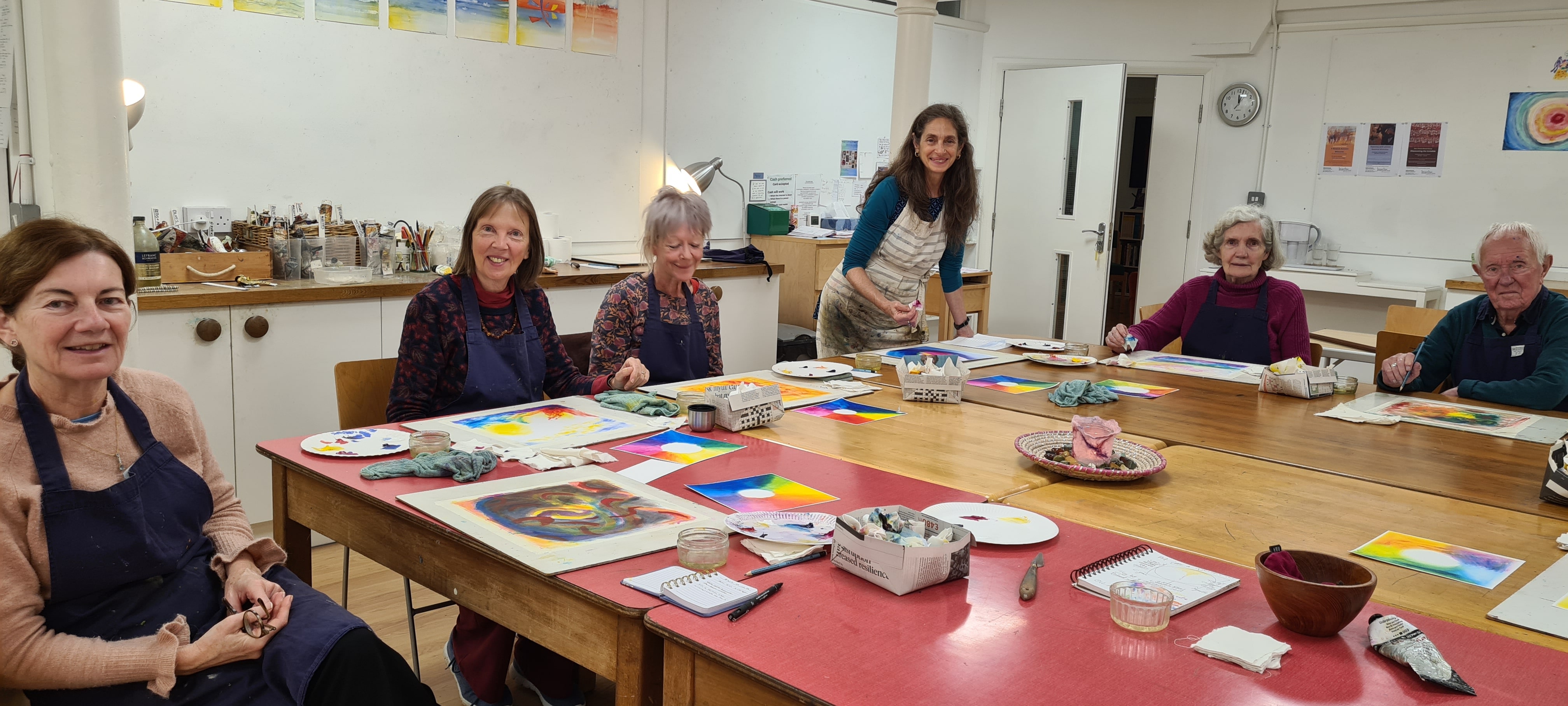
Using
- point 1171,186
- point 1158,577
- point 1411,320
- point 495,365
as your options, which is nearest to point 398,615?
point 495,365

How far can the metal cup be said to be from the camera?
238 cm

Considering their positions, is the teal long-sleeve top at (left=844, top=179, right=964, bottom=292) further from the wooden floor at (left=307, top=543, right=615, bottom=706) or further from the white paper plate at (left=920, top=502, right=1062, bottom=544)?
the white paper plate at (left=920, top=502, right=1062, bottom=544)

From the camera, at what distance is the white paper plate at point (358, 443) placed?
6.88ft

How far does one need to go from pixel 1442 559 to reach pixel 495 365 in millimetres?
2095

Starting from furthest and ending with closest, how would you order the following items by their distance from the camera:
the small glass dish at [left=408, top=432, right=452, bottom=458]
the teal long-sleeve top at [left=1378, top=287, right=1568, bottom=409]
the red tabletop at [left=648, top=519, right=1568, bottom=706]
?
the teal long-sleeve top at [left=1378, top=287, right=1568, bottom=409]
the small glass dish at [left=408, top=432, right=452, bottom=458]
the red tabletop at [left=648, top=519, right=1568, bottom=706]

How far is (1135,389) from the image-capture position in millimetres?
3150

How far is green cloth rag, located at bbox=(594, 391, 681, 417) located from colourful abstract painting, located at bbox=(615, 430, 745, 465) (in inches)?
5.6

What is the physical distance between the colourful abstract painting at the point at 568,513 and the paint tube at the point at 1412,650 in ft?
3.27

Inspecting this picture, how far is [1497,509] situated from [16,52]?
343 cm

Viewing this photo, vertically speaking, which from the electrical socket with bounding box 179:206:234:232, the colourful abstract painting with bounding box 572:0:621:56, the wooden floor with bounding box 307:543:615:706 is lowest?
the wooden floor with bounding box 307:543:615:706

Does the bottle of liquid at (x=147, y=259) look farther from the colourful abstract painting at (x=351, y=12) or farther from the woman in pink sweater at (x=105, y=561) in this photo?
the woman in pink sweater at (x=105, y=561)

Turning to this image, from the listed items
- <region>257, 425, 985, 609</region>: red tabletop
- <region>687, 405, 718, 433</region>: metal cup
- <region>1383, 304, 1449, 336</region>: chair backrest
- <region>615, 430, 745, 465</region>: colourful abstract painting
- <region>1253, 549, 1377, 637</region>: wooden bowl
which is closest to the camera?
<region>1253, 549, 1377, 637</region>: wooden bowl

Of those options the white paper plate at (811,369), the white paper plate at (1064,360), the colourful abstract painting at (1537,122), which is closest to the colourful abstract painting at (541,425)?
the white paper plate at (811,369)

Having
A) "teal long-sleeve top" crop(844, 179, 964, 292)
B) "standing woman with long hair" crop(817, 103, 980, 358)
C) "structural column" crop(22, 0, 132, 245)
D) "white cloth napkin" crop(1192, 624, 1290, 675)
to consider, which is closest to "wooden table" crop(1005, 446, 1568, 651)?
"white cloth napkin" crop(1192, 624, 1290, 675)
